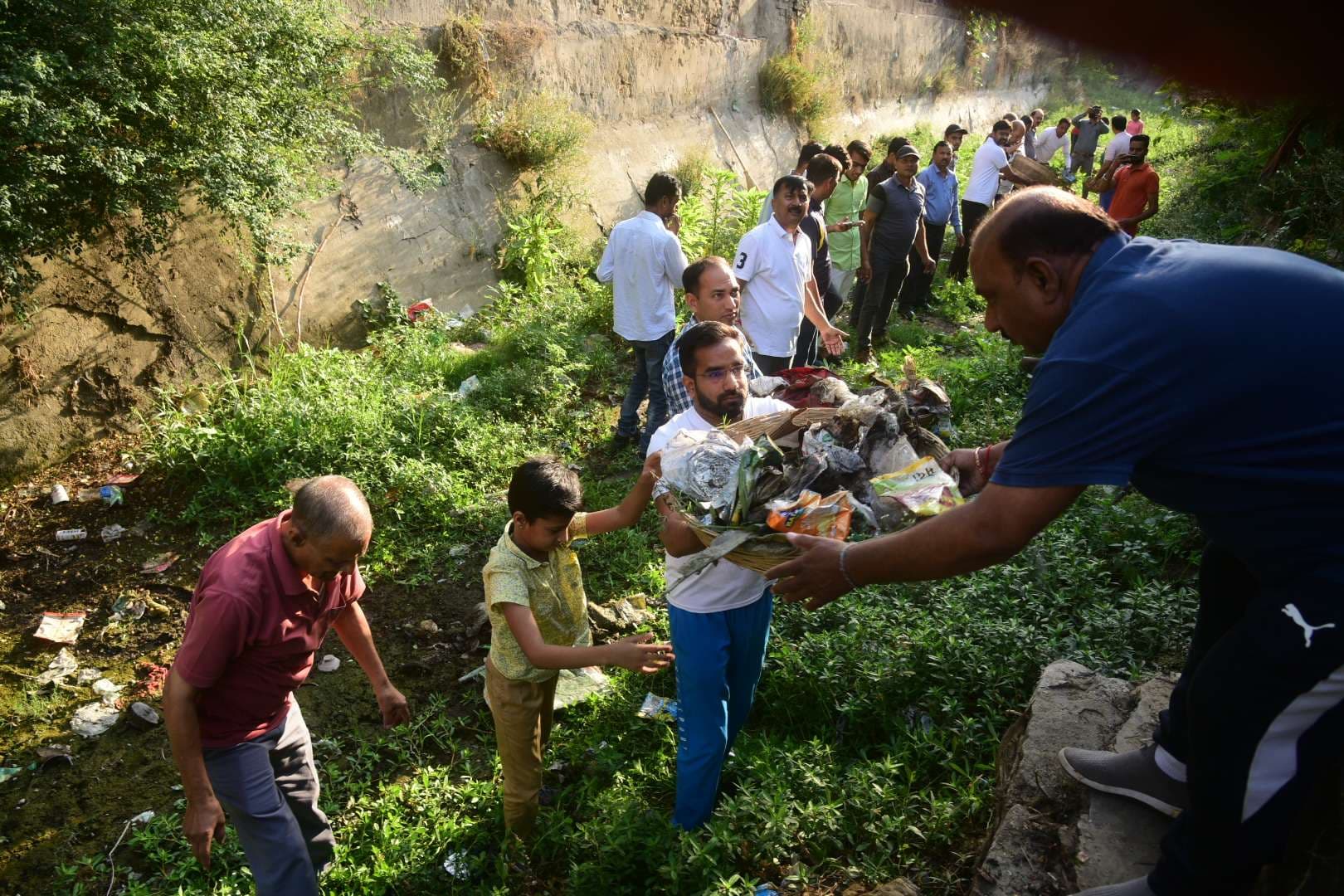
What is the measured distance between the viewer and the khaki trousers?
3.06m

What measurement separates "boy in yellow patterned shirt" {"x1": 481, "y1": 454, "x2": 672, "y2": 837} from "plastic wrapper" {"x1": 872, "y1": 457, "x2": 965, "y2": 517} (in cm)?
74

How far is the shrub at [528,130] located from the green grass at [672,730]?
163 inches

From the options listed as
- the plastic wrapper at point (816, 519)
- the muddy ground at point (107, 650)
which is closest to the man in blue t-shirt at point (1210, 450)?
the plastic wrapper at point (816, 519)

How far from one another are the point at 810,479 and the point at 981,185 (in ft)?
28.4

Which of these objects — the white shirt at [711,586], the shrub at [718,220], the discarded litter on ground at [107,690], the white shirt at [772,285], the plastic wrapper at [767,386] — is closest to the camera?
the white shirt at [711,586]

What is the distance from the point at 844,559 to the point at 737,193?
9.03 meters

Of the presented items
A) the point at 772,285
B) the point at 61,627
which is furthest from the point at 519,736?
the point at 772,285

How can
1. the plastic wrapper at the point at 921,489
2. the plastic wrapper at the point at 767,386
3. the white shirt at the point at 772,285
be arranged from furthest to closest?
the white shirt at the point at 772,285, the plastic wrapper at the point at 767,386, the plastic wrapper at the point at 921,489

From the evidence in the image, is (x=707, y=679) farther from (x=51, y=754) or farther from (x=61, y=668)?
(x=61, y=668)

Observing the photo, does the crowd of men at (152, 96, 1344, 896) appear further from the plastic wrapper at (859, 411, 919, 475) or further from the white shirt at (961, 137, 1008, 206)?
the white shirt at (961, 137, 1008, 206)

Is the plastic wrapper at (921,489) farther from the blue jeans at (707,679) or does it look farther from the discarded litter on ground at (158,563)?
the discarded litter on ground at (158,563)

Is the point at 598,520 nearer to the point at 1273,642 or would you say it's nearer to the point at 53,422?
the point at 1273,642

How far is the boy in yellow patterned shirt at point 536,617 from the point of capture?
280cm

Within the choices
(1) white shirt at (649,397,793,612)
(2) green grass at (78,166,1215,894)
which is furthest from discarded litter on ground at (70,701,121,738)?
(1) white shirt at (649,397,793,612)
